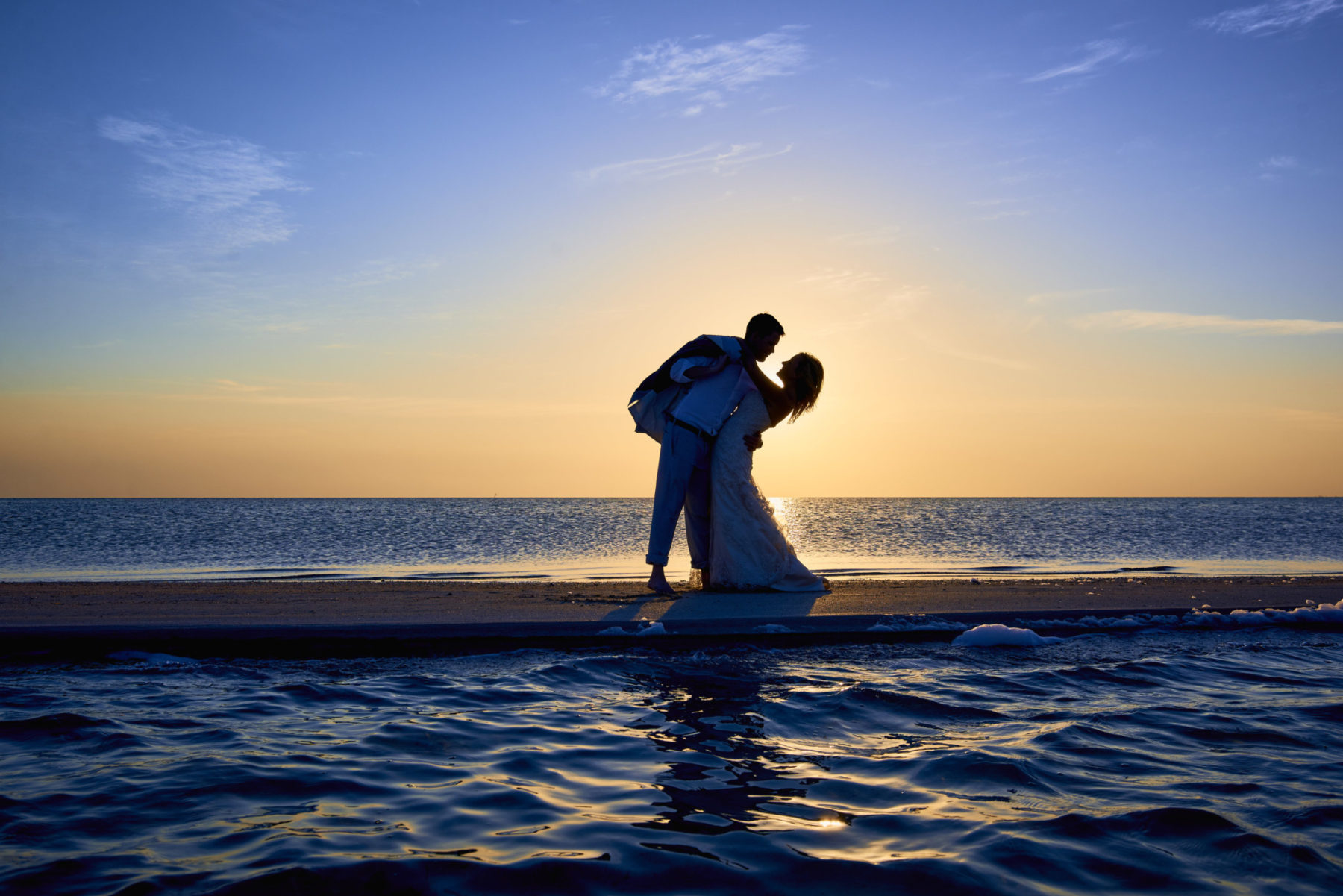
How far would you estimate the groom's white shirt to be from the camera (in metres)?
6.62

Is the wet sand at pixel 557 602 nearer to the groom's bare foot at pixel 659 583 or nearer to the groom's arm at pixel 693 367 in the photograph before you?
the groom's bare foot at pixel 659 583

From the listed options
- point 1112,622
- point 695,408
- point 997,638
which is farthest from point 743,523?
point 1112,622

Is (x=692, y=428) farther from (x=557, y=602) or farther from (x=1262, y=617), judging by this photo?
(x=1262, y=617)

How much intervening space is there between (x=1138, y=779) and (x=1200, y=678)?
1.85m

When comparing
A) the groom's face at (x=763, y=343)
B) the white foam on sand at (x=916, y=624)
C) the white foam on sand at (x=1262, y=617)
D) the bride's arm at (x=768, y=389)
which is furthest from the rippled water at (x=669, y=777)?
the groom's face at (x=763, y=343)

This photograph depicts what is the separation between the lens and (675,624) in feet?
15.8

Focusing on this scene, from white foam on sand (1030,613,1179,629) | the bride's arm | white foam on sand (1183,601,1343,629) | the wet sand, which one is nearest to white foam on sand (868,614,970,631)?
the wet sand

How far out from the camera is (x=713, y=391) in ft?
22.0

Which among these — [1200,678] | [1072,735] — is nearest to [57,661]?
[1072,735]

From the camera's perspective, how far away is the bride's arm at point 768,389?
663cm

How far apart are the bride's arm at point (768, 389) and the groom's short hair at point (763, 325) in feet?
0.52

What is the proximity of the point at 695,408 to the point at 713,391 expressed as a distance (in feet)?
0.72

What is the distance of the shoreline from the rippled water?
225mm

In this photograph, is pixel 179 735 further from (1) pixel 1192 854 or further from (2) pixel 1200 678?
(2) pixel 1200 678
